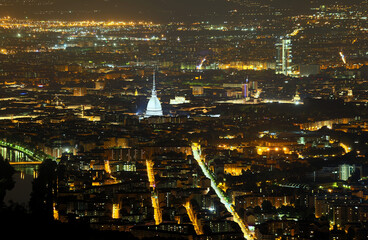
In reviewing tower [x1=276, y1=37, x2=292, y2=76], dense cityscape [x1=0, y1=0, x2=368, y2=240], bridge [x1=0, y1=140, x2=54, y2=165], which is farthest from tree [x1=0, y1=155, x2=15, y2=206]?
tower [x1=276, y1=37, x2=292, y2=76]

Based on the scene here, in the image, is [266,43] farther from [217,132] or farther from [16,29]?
[217,132]

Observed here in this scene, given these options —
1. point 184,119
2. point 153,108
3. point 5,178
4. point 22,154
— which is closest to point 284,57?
point 153,108

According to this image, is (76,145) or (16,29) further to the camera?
(16,29)

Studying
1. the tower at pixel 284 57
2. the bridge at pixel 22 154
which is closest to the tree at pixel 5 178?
the bridge at pixel 22 154

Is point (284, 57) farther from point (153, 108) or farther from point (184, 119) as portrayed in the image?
point (184, 119)

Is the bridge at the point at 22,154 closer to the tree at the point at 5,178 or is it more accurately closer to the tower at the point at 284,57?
the tree at the point at 5,178

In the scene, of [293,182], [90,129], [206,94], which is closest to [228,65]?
[206,94]
